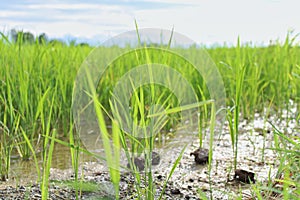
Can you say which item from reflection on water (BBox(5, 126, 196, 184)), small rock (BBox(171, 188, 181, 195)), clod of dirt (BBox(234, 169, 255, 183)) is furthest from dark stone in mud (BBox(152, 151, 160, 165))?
clod of dirt (BBox(234, 169, 255, 183))

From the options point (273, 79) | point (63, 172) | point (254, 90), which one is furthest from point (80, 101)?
point (273, 79)

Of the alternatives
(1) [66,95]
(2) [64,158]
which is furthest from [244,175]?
(1) [66,95]

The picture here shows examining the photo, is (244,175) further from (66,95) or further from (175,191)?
(66,95)

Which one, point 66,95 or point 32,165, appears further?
point 66,95

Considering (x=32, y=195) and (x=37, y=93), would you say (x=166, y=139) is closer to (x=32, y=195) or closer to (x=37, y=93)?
(x=37, y=93)

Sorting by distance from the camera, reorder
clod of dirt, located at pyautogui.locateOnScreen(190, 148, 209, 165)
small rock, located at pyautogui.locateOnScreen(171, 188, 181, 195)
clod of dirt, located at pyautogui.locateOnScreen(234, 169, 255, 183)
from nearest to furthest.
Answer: small rock, located at pyautogui.locateOnScreen(171, 188, 181, 195)
clod of dirt, located at pyautogui.locateOnScreen(234, 169, 255, 183)
clod of dirt, located at pyautogui.locateOnScreen(190, 148, 209, 165)

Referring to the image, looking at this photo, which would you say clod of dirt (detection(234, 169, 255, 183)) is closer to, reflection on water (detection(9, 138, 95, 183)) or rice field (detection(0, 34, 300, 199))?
rice field (detection(0, 34, 300, 199))

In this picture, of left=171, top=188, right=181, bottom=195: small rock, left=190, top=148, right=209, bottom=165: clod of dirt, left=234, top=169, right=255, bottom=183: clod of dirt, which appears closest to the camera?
left=171, top=188, right=181, bottom=195: small rock

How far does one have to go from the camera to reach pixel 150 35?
1.71 metres

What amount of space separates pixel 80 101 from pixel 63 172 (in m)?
0.44

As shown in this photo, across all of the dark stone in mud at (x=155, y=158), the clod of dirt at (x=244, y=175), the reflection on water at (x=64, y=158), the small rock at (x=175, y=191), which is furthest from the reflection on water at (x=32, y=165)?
the clod of dirt at (x=244, y=175)

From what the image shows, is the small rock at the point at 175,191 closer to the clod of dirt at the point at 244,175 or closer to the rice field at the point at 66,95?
the rice field at the point at 66,95

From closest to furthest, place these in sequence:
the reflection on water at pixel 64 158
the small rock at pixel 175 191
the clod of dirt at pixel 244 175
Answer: the small rock at pixel 175 191
the clod of dirt at pixel 244 175
the reflection on water at pixel 64 158

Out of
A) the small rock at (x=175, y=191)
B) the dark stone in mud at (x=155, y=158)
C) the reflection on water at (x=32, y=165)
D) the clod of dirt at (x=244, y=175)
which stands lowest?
the reflection on water at (x=32, y=165)
